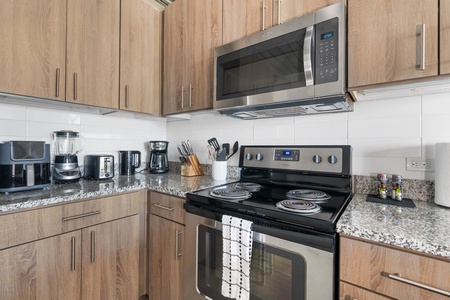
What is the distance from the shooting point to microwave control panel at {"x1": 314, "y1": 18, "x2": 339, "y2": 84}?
1026mm

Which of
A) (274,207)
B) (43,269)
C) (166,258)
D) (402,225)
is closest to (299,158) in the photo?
(274,207)

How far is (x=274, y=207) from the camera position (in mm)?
951

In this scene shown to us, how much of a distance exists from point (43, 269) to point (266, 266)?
1.09 m

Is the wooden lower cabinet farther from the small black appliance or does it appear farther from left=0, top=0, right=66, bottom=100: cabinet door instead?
left=0, top=0, right=66, bottom=100: cabinet door

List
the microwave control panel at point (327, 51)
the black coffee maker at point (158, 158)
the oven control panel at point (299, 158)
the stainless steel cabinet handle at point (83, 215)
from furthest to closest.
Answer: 1. the black coffee maker at point (158, 158)
2. the oven control panel at point (299, 158)
3. the stainless steel cabinet handle at point (83, 215)
4. the microwave control panel at point (327, 51)

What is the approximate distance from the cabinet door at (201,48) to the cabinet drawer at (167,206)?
702mm

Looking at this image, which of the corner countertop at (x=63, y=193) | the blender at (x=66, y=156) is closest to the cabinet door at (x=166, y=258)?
the corner countertop at (x=63, y=193)

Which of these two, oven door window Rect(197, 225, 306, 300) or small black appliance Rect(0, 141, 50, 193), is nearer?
oven door window Rect(197, 225, 306, 300)

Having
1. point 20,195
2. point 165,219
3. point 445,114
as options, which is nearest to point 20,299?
point 20,195

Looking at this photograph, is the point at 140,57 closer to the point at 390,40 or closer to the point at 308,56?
the point at 308,56

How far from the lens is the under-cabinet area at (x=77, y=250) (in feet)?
3.25

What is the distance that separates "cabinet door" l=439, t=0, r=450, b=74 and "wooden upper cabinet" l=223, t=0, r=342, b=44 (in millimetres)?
426

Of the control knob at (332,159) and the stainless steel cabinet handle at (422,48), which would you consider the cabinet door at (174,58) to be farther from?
the stainless steel cabinet handle at (422,48)

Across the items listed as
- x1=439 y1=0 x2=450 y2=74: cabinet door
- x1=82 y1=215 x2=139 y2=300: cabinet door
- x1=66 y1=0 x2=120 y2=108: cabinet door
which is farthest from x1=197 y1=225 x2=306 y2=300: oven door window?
x1=66 y1=0 x2=120 y2=108: cabinet door
